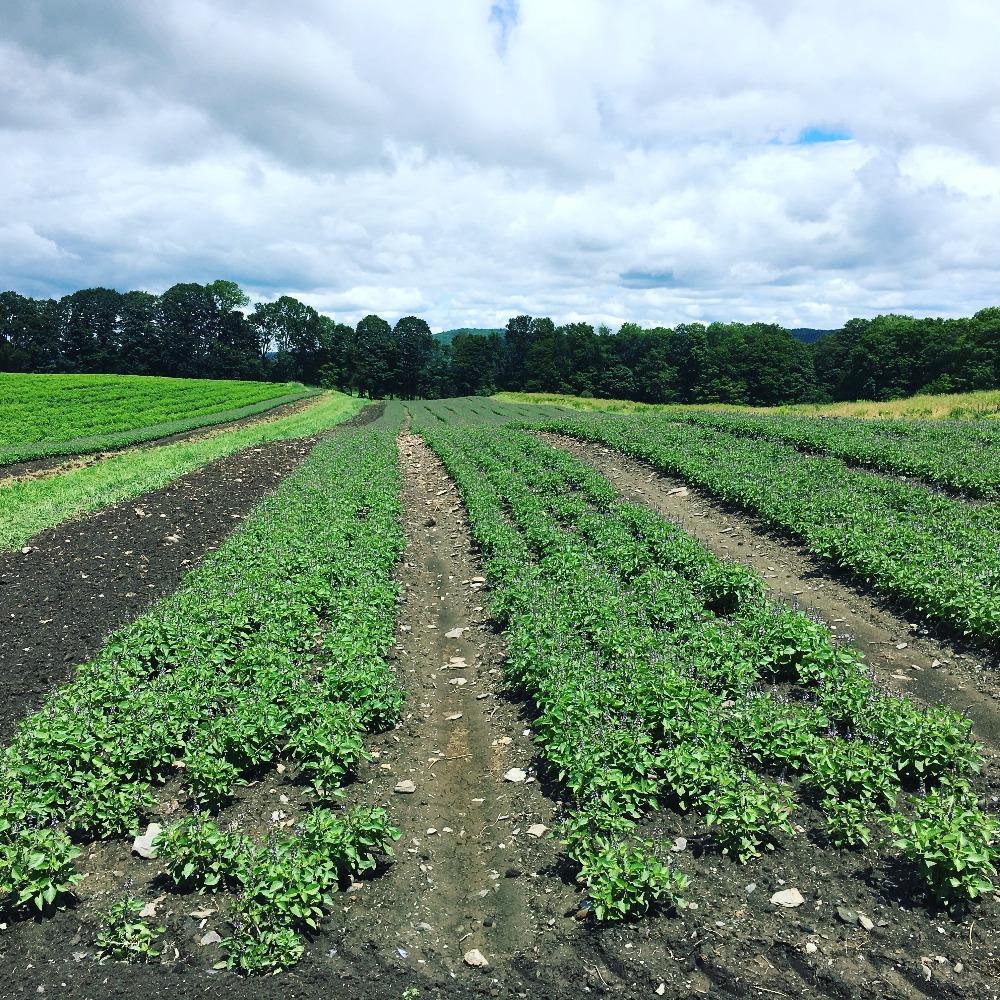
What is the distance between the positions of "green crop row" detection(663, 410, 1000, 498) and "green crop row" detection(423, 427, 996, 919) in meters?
9.12

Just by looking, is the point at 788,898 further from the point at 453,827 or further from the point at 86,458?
the point at 86,458

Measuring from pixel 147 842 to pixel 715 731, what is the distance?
530cm

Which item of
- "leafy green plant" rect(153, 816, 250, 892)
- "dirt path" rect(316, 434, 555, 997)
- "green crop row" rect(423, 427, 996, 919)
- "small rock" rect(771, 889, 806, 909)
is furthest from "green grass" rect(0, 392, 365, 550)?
"small rock" rect(771, 889, 806, 909)

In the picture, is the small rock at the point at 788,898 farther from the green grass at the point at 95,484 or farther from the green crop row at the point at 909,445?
the green grass at the point at 95,484

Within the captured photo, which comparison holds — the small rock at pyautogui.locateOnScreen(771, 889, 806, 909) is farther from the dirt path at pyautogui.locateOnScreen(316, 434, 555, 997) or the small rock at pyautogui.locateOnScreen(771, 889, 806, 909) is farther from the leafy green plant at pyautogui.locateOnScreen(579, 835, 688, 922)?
the dirt path at pyautogui.locateOnScreen(316, 434, 555, 997)

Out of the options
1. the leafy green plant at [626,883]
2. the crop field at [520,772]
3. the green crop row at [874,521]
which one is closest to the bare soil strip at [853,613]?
the crop field at [520,772]

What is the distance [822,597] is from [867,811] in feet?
19.1

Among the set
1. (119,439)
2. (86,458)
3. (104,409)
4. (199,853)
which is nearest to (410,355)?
(104,409)

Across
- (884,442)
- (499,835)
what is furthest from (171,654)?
(884,442)

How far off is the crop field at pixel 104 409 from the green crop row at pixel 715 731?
30836mm

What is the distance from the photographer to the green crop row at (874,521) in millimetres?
9516

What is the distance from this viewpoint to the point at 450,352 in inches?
5172

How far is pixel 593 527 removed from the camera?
14594 mm

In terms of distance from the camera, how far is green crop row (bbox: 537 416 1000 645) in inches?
375
